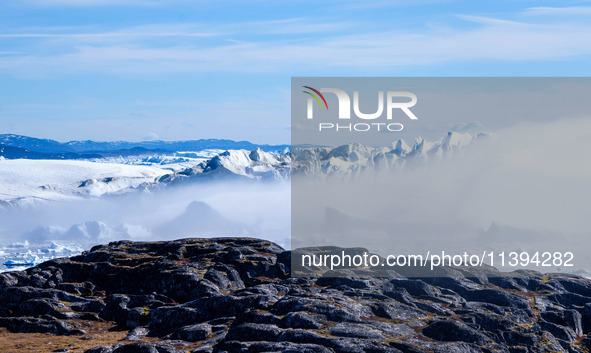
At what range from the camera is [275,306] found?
304ft

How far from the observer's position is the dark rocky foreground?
80062mm

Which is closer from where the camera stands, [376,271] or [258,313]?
[258,313]

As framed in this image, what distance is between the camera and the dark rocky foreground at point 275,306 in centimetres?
8006

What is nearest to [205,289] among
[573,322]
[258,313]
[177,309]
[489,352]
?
[177,309]

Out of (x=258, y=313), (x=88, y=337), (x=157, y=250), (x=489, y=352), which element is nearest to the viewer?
(x=489, y=352)

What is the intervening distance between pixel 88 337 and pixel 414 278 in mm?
63248

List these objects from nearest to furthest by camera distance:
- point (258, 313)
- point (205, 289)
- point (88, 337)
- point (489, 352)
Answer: point (489, 352) → point (258, 313) → point (88, 337) → point (205, 289)

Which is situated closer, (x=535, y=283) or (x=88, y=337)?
(x=88, y=337)

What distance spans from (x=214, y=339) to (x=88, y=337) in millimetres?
24094

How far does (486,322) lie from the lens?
9038 centimetres

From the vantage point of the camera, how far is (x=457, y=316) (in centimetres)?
9544

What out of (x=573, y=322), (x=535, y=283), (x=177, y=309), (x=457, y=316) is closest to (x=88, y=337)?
(x=177, y=309)

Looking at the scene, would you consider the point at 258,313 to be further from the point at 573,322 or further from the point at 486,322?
the point at 573,322

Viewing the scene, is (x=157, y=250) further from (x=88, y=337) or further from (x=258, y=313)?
(x=258, y=313)
